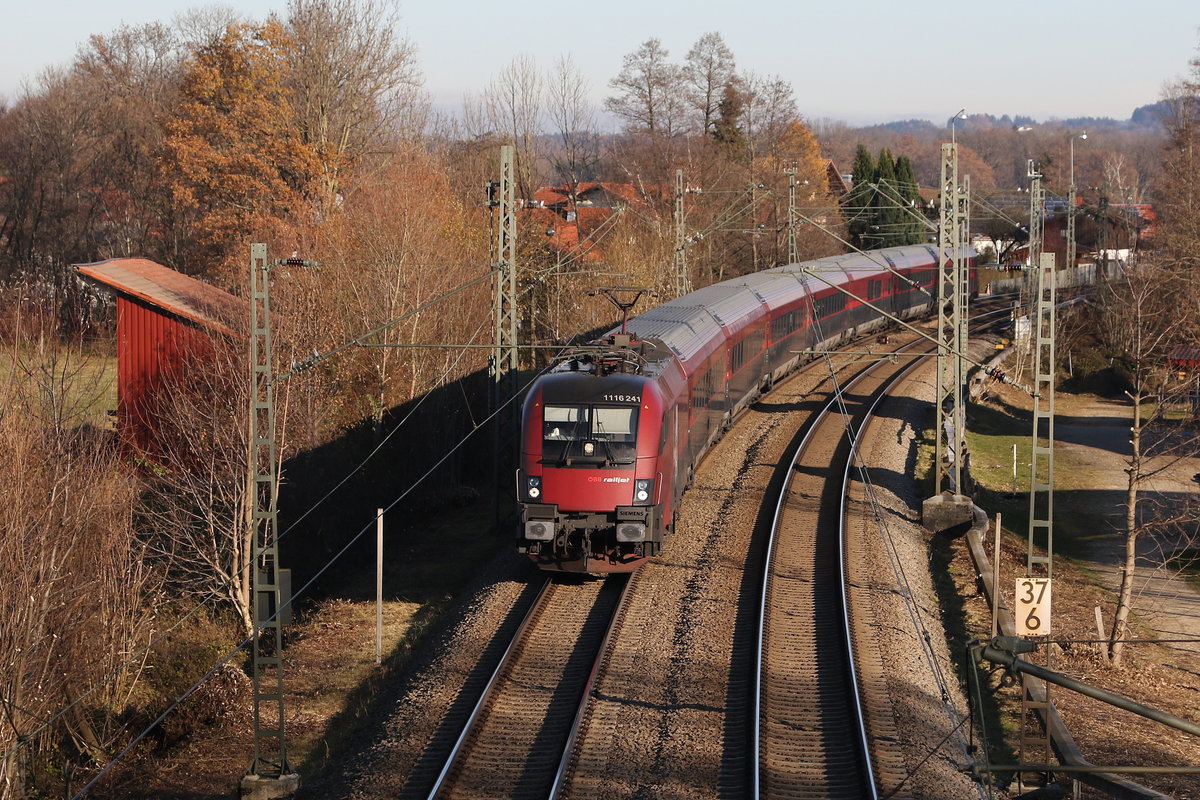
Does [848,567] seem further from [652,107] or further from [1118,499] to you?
[652,107]

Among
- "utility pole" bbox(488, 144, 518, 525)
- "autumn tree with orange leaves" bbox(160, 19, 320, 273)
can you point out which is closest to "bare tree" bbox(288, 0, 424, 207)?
"autumn tree with orange leaves" bbox(160, 19, 320, 273)

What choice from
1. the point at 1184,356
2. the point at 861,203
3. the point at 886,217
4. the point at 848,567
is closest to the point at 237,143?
the point at 848,567

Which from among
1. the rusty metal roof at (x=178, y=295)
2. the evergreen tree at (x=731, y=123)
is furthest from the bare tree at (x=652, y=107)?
the rusty metal roof at (x=178, y=295)

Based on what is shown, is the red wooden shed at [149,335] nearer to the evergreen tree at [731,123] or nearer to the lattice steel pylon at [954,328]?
the lattice steel pylon at [954,328]

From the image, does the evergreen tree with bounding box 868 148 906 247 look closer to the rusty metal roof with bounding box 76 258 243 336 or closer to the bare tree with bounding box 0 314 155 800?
the rusty metal roof with bounding box 76 258 243 336

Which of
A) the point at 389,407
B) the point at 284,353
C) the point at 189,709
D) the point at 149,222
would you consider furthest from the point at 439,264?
the point at 149,222

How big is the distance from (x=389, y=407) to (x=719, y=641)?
1512cm

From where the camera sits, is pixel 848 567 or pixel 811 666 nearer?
pixel 811 666

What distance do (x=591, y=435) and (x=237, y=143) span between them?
1282 inches

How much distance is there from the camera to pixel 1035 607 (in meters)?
13.8

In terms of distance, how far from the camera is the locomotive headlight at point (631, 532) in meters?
17.2

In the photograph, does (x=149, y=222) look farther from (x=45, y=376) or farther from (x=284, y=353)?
(x=45, y=376)

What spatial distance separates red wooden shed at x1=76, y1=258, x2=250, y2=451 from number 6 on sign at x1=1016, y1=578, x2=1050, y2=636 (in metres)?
18.4

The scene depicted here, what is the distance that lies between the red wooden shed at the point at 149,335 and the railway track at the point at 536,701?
41.3 feet
